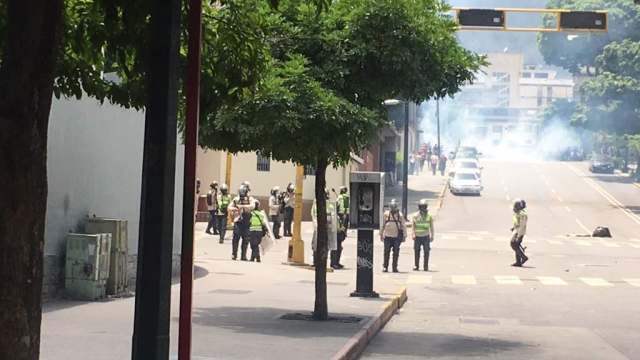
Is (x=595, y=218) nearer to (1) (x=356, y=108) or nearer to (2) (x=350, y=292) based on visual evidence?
(2) (x=350, y=292)

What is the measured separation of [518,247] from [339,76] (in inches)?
697

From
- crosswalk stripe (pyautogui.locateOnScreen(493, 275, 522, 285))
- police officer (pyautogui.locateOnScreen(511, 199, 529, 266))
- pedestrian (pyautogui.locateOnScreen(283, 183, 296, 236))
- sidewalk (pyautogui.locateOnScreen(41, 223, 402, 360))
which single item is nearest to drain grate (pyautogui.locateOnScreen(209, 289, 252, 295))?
sidewalk (pyautogui.locateOnScreen(41, 223, 402, 360))

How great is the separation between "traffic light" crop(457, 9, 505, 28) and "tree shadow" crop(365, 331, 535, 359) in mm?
18684

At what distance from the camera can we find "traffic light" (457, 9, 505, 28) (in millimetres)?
34344

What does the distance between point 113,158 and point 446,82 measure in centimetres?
725

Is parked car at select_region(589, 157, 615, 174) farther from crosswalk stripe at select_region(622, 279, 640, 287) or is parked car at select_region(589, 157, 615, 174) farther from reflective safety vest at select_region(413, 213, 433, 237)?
crosswalk stripe at select_region(622, 279, 640, 287)

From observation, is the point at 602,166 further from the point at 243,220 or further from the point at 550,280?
the point at 243,220

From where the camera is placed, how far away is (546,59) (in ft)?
330

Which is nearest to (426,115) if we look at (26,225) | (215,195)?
(215,195)

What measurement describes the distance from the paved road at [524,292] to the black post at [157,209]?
738 cm

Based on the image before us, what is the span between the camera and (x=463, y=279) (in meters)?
28.7

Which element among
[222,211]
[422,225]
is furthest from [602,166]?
[422,225]

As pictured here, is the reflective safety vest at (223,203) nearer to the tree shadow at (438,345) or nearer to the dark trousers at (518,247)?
the dark trousers at (518,247)

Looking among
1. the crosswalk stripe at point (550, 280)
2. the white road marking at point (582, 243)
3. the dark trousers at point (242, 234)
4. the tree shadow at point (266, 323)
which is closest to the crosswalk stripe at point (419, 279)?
the crosswalk stripe at point (550, 280)
